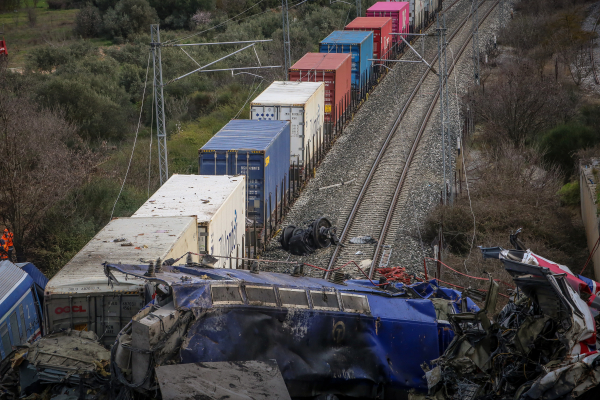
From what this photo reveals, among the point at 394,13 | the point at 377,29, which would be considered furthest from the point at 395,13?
the point at 377,29

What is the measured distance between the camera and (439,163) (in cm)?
A: 2634

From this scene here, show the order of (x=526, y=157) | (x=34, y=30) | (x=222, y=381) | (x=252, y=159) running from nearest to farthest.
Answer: (x=222, y=381) → (x=252, y=159) → (x=526, y=157) → (x=34, y=30)

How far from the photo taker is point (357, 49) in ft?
111

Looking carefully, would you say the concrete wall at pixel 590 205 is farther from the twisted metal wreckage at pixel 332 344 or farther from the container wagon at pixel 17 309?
the container wagon at pixel 17 309

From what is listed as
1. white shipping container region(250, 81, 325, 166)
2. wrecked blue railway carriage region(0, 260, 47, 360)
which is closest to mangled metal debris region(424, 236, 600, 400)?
wrecked blue railway carriage region(0, 260, 47, 360)

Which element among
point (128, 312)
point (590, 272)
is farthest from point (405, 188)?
point (128, 312)

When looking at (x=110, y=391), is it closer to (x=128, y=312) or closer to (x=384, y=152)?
(x=128, y=312)

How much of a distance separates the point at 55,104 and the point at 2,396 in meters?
27.3

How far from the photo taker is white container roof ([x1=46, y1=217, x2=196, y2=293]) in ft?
35.8

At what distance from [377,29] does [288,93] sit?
1459 cm

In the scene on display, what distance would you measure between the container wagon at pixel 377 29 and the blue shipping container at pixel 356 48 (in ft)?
4.50

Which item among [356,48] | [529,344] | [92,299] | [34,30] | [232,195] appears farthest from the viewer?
[34,30]

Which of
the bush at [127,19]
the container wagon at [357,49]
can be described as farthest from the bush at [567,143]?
the bush at [127,19]

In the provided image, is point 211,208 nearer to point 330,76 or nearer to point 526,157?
point 526,157
